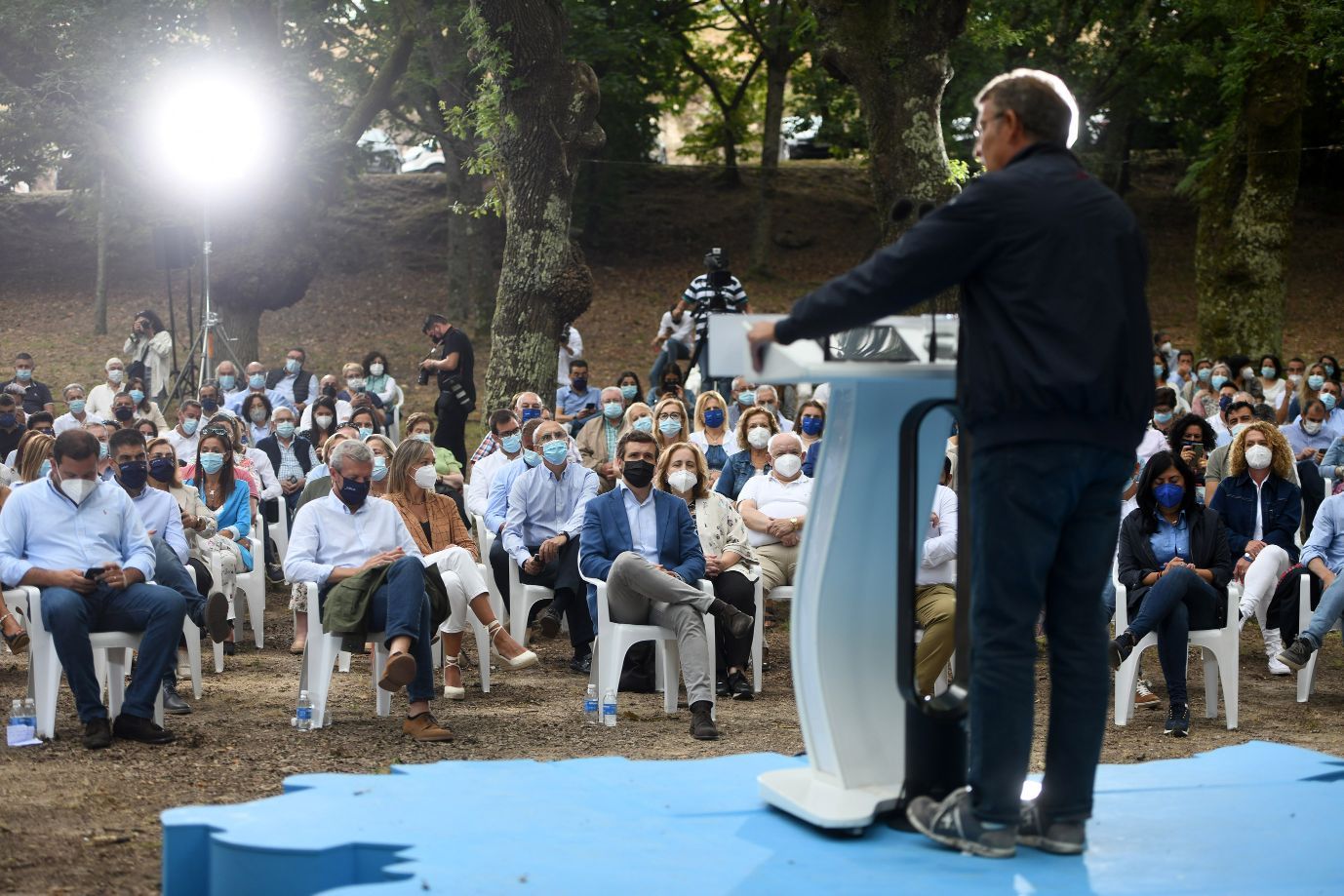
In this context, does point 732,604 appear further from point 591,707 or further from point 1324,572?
point 1324,572

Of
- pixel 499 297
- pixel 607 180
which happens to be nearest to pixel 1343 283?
pixel 607 180

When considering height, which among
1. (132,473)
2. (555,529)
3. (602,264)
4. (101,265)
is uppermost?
(602,264)

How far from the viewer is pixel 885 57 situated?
13.1 metres

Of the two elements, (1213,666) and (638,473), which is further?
(638,473)

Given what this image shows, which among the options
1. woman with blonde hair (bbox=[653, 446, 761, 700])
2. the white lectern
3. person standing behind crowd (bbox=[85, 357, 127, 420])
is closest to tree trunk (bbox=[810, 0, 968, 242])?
woman with blonde hair (bbox=[653, 446, 761, 700])

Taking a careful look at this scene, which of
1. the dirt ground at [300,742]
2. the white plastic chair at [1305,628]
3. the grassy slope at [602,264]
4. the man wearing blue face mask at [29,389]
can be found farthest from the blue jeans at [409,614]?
the grassy slope at [602,264]

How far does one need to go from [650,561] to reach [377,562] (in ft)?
4.92

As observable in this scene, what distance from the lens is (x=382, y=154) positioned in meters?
29.8

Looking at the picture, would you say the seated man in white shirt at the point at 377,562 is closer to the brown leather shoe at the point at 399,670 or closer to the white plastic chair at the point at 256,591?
the brown leather shoe at the point at 399,670

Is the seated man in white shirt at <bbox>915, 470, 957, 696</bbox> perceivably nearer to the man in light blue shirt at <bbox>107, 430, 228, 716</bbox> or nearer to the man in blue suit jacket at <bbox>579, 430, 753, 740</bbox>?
the man in blue suit jacket at <bbox>579, 430, 753, 740</bbox>

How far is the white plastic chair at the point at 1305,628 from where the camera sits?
798 centimetres

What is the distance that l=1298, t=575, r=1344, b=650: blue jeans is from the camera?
768 cm

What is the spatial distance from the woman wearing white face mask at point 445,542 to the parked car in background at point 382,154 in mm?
21253

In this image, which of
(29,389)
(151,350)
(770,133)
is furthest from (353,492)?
(770,133)
